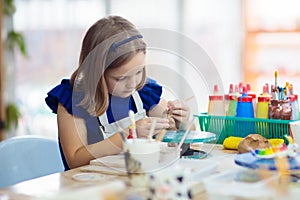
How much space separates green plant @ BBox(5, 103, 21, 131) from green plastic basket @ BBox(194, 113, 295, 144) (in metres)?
2.02

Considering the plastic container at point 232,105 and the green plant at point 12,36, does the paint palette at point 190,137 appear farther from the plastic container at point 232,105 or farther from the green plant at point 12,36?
the green plant at point 12,36

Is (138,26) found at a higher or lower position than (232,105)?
higher

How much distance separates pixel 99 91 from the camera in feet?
5.41

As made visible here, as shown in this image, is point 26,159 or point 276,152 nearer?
point 276,152

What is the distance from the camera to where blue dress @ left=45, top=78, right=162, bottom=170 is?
1.60 m

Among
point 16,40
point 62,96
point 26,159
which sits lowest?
point 26,159

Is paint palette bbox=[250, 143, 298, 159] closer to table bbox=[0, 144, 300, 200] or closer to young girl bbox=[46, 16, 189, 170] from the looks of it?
table bbox=[0, 144, 300, 200]

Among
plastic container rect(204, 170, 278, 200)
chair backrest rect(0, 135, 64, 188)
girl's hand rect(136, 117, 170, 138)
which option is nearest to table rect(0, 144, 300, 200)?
plastic container rect(204, 170, 278, 200)

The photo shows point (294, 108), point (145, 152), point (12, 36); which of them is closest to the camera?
point (145, 152)

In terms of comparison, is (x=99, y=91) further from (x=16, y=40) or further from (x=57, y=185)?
(x=16, y=40)

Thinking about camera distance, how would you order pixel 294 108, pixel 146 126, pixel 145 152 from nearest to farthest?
1. pixel 145 152
2. pixel 146 126
3. pixel 294 108

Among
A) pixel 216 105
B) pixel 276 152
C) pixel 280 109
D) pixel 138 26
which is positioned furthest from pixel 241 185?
pixel 138 26

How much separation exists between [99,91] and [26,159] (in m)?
0.33

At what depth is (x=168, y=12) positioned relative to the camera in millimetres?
3643
